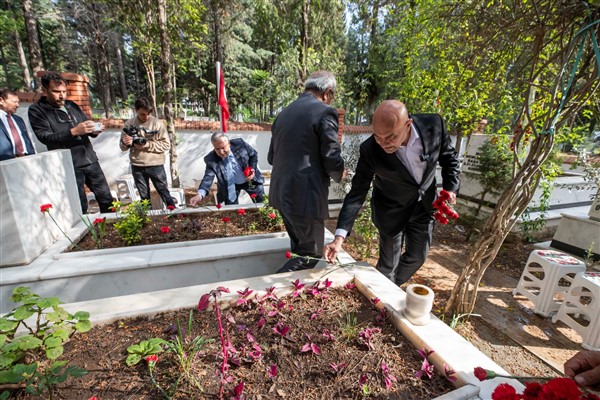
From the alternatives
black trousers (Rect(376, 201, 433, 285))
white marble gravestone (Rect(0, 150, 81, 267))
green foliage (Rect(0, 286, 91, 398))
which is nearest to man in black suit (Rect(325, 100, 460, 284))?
black trousers (Rect(376, 201, 433, 285))

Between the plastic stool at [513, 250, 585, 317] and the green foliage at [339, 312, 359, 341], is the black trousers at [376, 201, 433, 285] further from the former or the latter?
the plastic stool at [513, 250, 585, 317]

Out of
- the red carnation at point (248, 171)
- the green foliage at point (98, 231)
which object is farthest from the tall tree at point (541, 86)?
the green foliage at point (98, 231)

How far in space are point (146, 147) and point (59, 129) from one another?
37.4 inches

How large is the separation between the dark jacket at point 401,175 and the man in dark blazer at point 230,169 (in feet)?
6.22

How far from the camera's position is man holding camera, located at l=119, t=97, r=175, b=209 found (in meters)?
3.98

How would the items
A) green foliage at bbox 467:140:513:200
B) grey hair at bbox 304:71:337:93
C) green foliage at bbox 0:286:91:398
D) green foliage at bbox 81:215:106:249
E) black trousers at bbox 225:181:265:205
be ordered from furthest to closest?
green foliage at bbox 467:140:513:200, black trousers at bbox 225:181:265:205, green foliage at bbox 81:215:106:249, grey hair at bbox 304:71:337:93, green foliage at bbox 0:286:91:398

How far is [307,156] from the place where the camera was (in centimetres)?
227

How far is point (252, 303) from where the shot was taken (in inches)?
67.4

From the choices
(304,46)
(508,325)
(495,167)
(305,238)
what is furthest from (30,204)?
(304,46)

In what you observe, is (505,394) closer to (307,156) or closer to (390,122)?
(390,122)

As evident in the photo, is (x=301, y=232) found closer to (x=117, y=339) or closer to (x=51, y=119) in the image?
(x=117, y=339)

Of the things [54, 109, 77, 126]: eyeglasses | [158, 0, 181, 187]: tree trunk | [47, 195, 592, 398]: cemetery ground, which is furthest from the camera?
[158, 0, 181, 187]: tree trunk

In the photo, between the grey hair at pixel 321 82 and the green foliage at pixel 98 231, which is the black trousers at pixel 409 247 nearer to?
the grey hair at pixel 321 82

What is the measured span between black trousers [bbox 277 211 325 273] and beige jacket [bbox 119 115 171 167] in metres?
2.67
